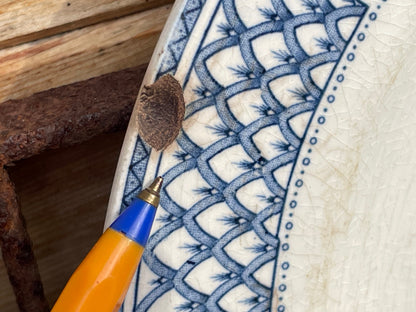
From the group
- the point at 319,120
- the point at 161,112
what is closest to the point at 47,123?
the point at 161,112

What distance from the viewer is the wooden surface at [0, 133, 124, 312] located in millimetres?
551

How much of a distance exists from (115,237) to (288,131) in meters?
0.14

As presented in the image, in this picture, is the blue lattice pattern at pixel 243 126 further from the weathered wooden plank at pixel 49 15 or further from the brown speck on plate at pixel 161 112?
the weathered wooden plank at pixel 49 15

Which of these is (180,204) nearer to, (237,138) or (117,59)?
(237,138)

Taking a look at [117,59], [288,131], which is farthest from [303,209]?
[117,59]

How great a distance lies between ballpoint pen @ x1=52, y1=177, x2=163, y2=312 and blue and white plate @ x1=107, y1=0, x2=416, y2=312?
2 cm

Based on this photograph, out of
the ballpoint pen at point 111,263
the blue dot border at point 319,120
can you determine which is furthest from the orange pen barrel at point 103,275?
the blue dot border at point 319,120

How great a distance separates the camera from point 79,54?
1.66 ft

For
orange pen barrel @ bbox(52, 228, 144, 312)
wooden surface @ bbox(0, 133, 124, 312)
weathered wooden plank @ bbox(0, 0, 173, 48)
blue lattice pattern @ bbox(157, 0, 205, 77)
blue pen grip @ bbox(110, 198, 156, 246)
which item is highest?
blue lattice pattern @ bbox(157, 0, 205, 77)

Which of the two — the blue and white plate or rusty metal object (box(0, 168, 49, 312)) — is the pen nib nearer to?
the blue and white plate

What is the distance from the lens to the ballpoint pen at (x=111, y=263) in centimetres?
38

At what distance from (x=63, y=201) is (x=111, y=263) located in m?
0.20

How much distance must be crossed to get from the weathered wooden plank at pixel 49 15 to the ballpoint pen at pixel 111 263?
19cm

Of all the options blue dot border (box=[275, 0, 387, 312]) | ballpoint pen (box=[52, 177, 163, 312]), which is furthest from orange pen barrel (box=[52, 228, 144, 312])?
blue dot border (box=[275, 0, 387, 312])
